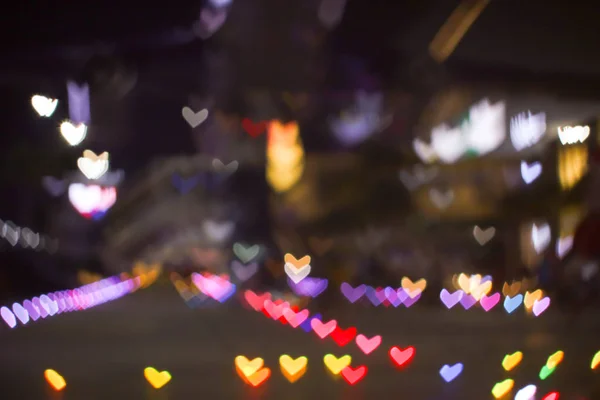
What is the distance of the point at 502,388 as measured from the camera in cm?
62

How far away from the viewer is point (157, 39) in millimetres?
834

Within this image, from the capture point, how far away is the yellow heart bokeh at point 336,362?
672 millimetres

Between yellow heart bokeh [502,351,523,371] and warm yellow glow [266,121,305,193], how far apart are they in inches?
17.8

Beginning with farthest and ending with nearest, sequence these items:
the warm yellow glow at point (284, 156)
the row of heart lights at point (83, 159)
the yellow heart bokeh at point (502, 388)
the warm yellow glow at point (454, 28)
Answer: the warm yellow glow at point (284, 156) < the row of heart lights at point (83, 159) < the warm yellow glow at point (454, 28) < the yellow heart bokeh at point (502, 388)

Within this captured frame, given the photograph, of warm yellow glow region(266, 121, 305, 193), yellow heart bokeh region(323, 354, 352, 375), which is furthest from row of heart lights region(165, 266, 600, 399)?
warm yellow glow region(266, 121, 305, 193)

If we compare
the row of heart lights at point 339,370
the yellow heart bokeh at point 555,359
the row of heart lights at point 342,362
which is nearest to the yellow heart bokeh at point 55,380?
the row of heart lights at point 339,370

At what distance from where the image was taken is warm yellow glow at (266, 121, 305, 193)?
0.98 m

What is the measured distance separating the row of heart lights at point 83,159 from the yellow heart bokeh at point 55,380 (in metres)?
0.39

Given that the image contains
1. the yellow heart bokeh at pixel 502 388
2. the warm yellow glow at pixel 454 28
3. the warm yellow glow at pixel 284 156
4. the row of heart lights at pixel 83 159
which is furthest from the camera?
the warm yellow glow at pixel 284 156

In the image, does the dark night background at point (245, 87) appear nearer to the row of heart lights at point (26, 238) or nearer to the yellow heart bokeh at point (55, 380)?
the row of heart lights at point (26, 238)

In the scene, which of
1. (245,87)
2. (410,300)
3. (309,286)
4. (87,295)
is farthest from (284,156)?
(87,295)

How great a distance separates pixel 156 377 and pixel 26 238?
457mm

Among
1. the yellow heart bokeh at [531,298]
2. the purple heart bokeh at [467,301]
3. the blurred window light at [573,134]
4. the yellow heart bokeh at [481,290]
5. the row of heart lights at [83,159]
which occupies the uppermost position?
the row of heart lights at [83,159]

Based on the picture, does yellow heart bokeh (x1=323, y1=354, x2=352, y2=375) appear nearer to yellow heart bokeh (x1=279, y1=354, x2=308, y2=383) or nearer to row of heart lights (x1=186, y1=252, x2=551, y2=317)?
yellow heart bokeh (x1=279, y1=354, x2=308, y2=383)
